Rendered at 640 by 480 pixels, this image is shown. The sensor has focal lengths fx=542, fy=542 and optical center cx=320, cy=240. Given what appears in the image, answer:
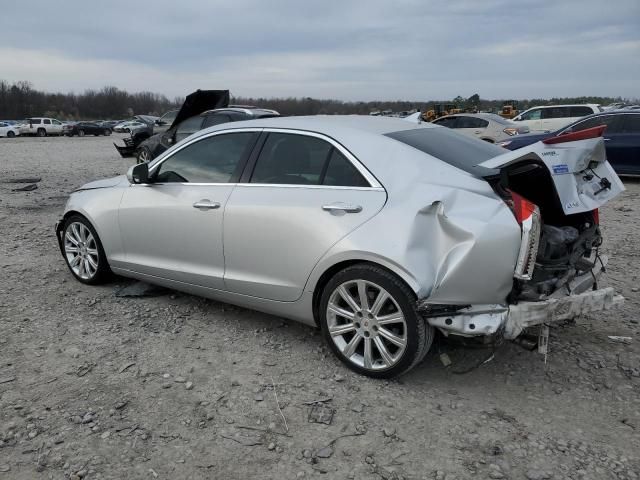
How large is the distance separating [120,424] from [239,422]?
0.64 meters

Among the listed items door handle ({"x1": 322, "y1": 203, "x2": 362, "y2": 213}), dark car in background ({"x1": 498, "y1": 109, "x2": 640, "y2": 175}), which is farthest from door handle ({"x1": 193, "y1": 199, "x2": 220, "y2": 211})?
dark car in background ({"x1": 498, "y1": 109, "x2": 640, "y2": 175})

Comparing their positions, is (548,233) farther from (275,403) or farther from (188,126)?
(188,126)

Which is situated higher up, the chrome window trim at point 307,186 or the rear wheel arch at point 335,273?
the chrome window trim at point 307,186

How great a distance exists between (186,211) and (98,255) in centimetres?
132

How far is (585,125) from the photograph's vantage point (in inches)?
→ 455

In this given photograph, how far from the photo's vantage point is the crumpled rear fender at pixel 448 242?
2865mm

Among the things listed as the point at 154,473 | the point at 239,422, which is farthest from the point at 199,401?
the point at 154,473

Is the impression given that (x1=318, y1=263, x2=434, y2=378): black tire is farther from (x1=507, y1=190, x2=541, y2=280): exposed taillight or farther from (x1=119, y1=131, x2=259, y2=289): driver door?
(x1=119, y1=131, x2=259, y2=289): driver door

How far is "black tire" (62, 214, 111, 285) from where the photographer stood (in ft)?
15.8

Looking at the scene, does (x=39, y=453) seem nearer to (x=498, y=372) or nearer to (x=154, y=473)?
(x=154, y=473)

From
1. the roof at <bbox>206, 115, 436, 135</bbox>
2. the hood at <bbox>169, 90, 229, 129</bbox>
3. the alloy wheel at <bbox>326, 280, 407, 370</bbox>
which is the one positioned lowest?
the alloy wheel at <bbox>326, 280, 407, 370</bbox>

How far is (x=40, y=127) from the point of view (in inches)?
1709

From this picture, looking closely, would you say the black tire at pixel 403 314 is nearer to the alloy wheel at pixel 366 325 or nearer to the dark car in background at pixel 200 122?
the alloy wheel at pixel 366 325

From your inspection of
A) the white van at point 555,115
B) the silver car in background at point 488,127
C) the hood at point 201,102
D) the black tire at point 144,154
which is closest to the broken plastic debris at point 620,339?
the hood at point 201,102
